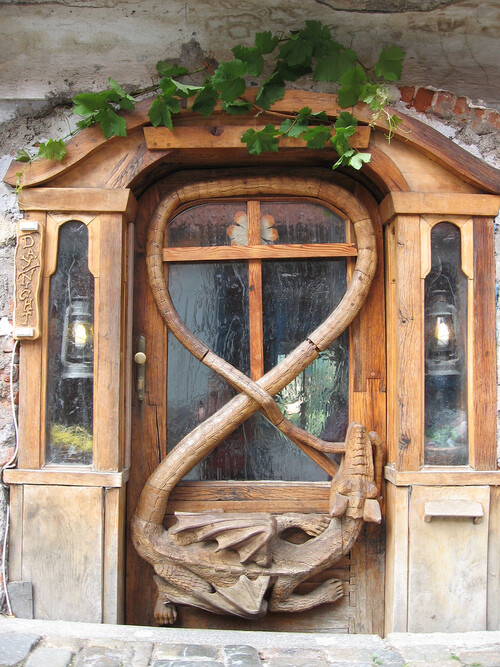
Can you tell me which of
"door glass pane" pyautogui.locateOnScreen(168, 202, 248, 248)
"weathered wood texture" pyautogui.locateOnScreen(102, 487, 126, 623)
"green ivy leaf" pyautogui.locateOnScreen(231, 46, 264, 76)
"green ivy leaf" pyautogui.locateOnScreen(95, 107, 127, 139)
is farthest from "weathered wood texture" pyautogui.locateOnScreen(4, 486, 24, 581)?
"green ivy leaf" pyautogui.locateOnScreen(231, 46, 264, 76)

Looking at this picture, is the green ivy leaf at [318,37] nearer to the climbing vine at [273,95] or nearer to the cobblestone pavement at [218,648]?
the climbing vine at [273,95]

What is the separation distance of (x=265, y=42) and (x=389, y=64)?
1.79 feet

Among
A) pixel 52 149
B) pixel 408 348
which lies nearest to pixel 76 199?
pixel 52 149

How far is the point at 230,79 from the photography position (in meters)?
2.44

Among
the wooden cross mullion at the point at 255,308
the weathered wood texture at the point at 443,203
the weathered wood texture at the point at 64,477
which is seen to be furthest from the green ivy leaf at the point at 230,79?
the weathered wood texture at the point at 64,477

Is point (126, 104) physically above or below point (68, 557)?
above

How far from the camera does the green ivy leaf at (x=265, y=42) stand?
7.96ft

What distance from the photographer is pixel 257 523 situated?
2500mm

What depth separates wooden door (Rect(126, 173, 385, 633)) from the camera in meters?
2.75

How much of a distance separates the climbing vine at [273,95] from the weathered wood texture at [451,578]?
5.31ft

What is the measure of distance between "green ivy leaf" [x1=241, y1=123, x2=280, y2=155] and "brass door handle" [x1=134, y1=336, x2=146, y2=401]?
1011mm

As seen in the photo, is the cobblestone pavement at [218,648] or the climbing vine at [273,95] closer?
the cobblestone pavement at [218,648]

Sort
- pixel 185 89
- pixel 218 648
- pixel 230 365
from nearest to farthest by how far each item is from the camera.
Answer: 1. pixel 218 648
2. pixel 185 89
3. pixel 230 365

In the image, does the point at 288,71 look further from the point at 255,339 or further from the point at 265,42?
the point at 255,339
